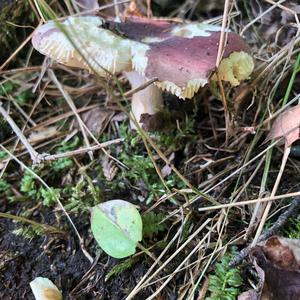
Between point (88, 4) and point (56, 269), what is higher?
point (88, 4)

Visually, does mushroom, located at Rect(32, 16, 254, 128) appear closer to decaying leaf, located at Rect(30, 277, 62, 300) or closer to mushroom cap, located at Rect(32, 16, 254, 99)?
mushroom cap, located at Rect(32, 16, 254, 99)

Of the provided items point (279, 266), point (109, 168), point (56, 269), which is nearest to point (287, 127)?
point (279, 266)

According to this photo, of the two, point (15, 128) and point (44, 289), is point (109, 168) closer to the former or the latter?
point (15, 128)

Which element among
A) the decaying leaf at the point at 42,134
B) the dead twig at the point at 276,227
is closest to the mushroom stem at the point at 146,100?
the decaying leaf at the point at 42,134

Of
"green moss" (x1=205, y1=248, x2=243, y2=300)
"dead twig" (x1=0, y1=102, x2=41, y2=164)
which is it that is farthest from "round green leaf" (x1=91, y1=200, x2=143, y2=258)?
"dead twig" (x1=0, y1=102, x2=41, y2=164)

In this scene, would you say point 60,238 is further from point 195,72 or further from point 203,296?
point 195,72

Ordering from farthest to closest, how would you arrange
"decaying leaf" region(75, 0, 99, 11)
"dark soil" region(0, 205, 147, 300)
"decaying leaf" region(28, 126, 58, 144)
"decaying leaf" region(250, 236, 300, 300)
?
"decaying leaf" region(75, 0, 99, 11), "decaying leaf" region(28, 126, 58, 144), "dark soil" region(0, 205, 147, 300), "decaying leaf" region(250, 236, 300, 300)

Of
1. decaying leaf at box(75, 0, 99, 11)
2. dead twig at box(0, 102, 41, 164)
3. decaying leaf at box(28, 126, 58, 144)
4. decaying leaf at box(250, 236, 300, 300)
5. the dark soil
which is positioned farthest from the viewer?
decaying leaf at box(75, 0, 99, 11)
